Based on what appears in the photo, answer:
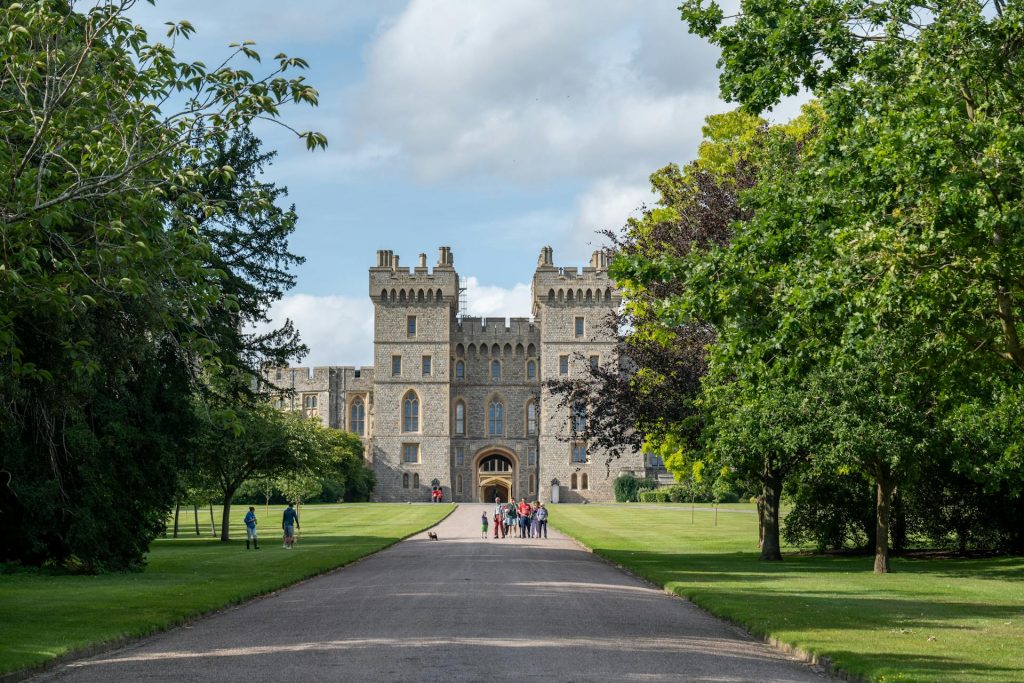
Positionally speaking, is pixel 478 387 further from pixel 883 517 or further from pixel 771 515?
pixel 883 517

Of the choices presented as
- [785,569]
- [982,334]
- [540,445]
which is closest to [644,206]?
[785,569]

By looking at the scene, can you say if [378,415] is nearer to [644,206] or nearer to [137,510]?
[644,206]

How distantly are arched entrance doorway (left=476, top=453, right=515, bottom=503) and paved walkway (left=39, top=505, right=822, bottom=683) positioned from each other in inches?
2707

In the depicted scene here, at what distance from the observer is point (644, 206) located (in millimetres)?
35094

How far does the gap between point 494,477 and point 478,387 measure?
23.5 feet

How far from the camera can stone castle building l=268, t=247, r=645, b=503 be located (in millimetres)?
89312

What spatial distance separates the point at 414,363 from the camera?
299 ft

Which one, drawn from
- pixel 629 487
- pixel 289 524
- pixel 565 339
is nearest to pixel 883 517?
pixel 289 524

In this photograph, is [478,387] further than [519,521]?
Yes

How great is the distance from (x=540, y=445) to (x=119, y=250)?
79.4 m

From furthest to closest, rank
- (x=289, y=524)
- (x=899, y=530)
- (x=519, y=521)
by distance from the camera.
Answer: (x=519, y=521) < (x=289, y=524) < (x=899, y=530)

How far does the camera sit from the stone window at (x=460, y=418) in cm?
9212

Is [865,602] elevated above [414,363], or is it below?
below

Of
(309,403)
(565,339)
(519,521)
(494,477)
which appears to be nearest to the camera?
(519,521)
